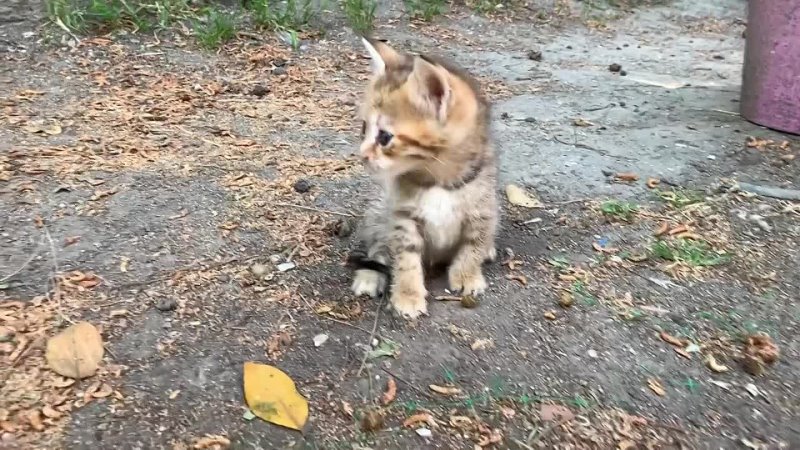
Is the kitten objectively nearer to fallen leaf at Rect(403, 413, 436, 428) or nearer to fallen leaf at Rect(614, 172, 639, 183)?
fallen leaf at Rect(403, 413, 436, 428)

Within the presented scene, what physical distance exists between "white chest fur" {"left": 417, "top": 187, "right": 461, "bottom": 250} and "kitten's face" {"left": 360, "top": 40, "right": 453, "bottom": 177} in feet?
0.35

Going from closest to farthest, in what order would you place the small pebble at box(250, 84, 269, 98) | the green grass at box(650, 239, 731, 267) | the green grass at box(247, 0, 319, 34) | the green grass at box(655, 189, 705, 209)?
the green grass at box(650, 239, 731, 267) → the green grass at box(655, 189, 705, 209) → the small pebble at box(250, 84, 269, 98) → the green grass at box(247, 0, 319, 34)

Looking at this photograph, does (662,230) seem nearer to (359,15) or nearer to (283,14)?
(359,15)

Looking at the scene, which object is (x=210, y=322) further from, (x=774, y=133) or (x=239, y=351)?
(x=774, y=133)

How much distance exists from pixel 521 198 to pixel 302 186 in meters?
0.98

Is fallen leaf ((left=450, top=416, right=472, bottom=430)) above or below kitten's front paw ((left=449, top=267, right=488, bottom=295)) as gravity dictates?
below

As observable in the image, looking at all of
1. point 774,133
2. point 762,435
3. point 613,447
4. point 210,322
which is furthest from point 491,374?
point 774,133

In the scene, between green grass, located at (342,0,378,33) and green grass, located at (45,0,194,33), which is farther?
green grass, located at (342,0,378,33)

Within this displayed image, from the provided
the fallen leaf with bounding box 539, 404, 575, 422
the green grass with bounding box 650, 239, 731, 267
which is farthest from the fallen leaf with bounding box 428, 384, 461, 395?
the green grass with bounding box 650, 239, 731, 267

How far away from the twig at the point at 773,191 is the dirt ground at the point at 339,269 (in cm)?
7

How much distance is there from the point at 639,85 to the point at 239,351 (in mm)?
3709

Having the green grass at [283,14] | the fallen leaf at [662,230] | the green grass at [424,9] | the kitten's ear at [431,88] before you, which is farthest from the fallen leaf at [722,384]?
the green grass at [424,9]

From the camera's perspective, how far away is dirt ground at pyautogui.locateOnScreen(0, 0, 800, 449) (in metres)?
1.95

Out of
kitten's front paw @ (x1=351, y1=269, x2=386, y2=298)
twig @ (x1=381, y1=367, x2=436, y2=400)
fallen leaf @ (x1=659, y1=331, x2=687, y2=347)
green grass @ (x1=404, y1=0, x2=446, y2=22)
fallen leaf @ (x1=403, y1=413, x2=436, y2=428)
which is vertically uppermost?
green grass @ (x1=404, y1=0, x2=446, y2=22)
